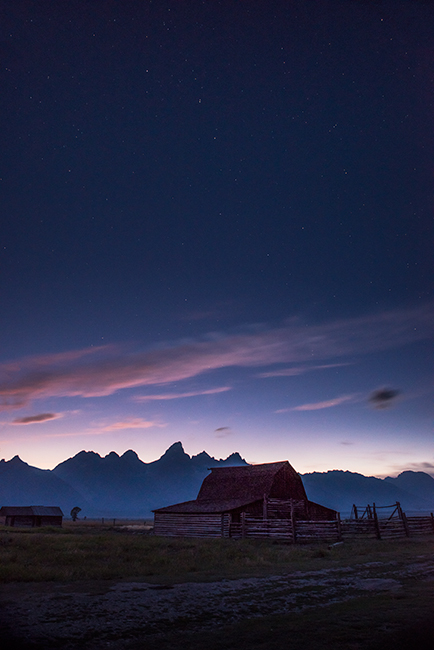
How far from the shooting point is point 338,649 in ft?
20.5

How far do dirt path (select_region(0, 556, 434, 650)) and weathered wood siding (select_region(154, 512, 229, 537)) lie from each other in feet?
71.2

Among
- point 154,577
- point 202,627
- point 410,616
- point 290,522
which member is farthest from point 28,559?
point 290,522

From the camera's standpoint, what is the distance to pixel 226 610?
897 cm

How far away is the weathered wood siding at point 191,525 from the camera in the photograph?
34406mm

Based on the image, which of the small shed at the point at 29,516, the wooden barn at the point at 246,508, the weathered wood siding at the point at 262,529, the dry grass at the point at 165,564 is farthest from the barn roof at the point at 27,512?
the dry grass at the point at 165,564

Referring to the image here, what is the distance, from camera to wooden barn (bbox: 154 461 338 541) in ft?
109

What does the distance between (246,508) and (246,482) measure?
5298mm

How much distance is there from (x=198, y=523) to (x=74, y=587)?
26.5m

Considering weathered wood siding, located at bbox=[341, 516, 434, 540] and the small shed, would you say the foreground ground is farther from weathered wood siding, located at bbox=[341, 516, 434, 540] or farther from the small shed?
the small shed

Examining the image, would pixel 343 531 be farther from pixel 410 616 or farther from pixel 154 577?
pixel 410 616

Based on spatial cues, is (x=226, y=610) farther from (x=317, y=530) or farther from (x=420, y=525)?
(x=420, y=525)

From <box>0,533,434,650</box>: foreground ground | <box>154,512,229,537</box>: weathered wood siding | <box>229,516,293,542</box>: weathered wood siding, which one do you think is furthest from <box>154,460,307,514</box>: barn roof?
<box>0,533,434,650</box>: foreground ground

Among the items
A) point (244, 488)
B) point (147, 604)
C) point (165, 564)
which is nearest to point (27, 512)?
point (244, 488)

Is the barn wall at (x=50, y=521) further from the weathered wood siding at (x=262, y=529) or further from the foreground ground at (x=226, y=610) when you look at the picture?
the foreground ground at (x=226, y=610)
